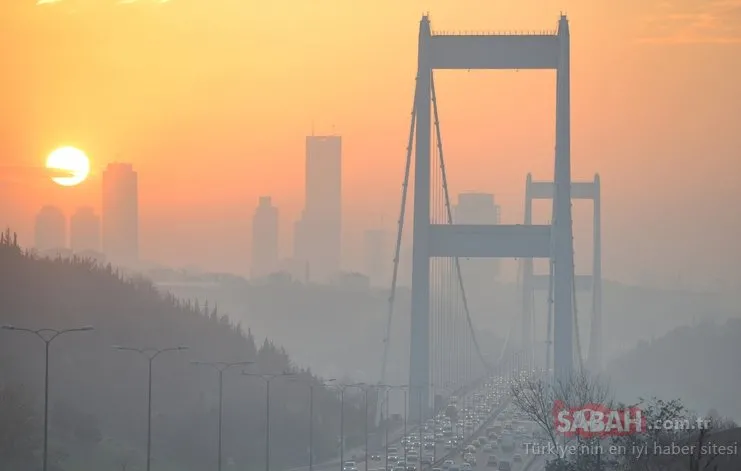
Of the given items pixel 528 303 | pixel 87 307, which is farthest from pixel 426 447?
pixel 528 303

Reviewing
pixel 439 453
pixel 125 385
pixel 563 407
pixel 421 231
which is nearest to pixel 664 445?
pixel 563 407

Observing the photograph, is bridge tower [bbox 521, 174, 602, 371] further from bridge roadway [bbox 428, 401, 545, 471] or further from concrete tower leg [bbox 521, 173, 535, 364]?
bridge roadway [bbox 428, 401, 545, 471]

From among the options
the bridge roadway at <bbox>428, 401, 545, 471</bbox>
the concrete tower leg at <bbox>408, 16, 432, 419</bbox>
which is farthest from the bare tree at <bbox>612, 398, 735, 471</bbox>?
the concrete tower leg at <bbox>408, 16, 432, 419</bbox>

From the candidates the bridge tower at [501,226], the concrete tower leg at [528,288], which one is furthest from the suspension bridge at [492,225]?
the concrete tower leg at [528,288]

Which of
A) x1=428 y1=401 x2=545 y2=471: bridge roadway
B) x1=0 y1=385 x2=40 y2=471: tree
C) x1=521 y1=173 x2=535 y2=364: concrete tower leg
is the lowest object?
x1=428 y1=401 x2=545 y2=471: bridge roadway

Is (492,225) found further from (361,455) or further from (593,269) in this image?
(593,269)

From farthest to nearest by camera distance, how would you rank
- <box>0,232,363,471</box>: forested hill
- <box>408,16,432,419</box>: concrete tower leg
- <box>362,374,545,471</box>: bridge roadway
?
<box>408,16,432,419</box>: concrete tower leg
<box>362,374,545,471</box>: bridge roadway
<box>0,232,363,471</box>: forested hill
